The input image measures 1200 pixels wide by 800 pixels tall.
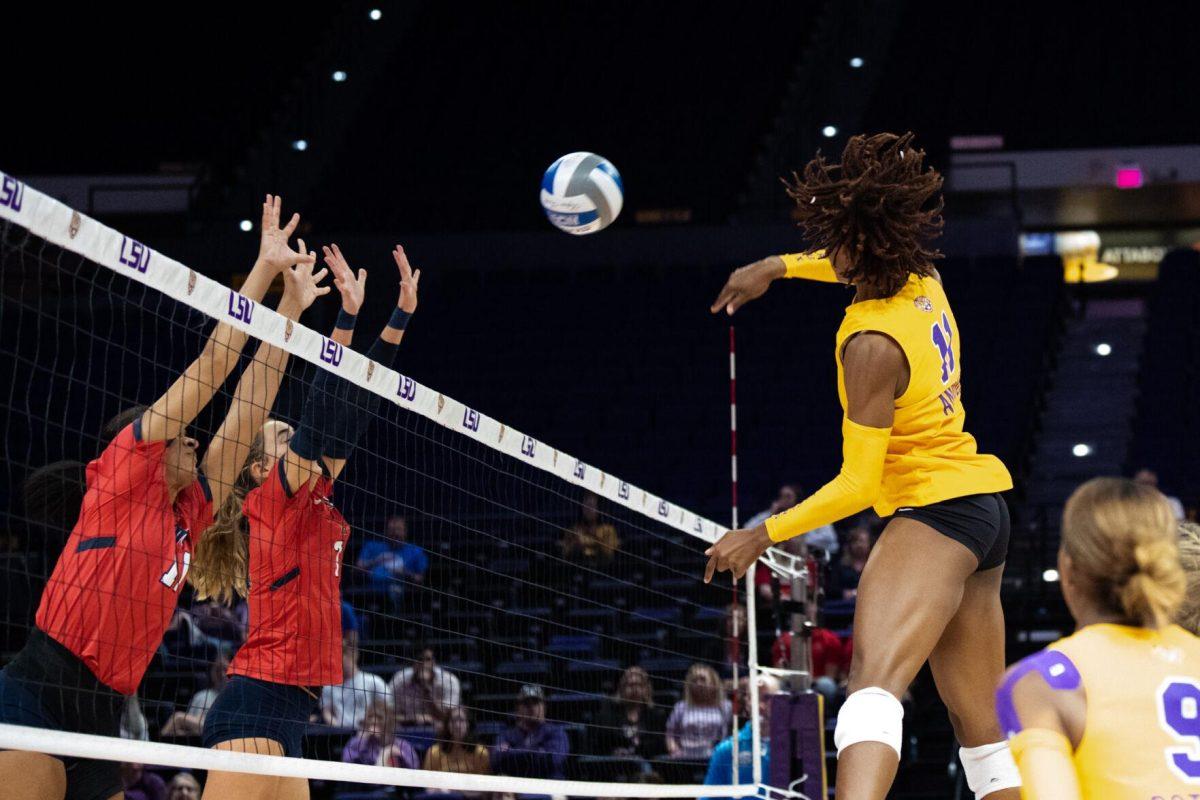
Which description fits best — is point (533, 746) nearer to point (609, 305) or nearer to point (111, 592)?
point (111, 592)

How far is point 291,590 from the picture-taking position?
4609 mm

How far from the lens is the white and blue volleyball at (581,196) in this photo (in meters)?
6.59

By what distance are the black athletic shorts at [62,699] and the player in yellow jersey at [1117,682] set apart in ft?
8.10

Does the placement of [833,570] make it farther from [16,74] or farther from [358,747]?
[16,74]

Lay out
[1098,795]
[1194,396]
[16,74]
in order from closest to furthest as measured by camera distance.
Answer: [1098,795], [1194,396], [16,74]

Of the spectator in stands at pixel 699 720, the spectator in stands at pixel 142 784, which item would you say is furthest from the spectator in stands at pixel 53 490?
the spectator in stands at pixel 699 720

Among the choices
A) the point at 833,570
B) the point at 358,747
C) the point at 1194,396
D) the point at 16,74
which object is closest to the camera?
the point at 358,747

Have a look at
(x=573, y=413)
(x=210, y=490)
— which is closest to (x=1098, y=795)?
(x=210, y=490)

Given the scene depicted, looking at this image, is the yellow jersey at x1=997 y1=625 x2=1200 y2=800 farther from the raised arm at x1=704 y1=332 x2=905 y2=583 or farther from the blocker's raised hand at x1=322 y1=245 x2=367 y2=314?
the blocker's raised hand at x1=322 y1=245 x2=367 y2=314

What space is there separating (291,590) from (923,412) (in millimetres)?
1954

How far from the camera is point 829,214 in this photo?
4.40 metres

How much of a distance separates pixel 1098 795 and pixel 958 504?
1941 mm

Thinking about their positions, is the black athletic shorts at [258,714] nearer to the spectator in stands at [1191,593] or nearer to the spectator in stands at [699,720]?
the spectator in stands at [1191,593]

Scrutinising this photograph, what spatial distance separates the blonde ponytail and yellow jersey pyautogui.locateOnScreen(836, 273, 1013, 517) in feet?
5.75
